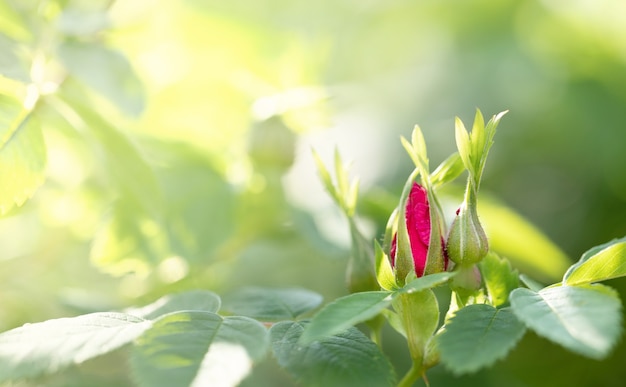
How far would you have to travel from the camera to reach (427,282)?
0.49 metres

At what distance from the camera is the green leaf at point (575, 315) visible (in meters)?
0.40

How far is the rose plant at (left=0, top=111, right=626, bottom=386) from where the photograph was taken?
1.47 ft

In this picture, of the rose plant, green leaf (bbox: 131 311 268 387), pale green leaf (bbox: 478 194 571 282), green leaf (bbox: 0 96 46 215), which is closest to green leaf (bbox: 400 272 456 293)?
the rose plant

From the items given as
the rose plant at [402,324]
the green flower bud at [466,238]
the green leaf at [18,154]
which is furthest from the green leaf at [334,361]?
the green leaf at [18,154]

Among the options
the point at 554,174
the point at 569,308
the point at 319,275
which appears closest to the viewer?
the point at 569,308

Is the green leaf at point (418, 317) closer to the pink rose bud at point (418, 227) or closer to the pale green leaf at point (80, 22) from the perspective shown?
the pink rose bud at point (418, 227)

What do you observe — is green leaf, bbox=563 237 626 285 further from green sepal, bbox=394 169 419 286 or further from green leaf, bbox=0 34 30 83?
green leaf, bbox=0 34 30 83

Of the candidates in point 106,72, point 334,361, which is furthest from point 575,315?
point 106,72

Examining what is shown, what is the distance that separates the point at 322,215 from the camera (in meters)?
1.06

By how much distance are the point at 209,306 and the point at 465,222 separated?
24cm

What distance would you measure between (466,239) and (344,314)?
0.44ft

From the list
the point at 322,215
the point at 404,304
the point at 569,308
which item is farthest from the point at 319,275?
the point at 569,308

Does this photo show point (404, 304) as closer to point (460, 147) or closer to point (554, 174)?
point (460, 147)

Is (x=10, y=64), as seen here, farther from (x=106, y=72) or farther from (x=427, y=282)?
(x=427, y=282)
